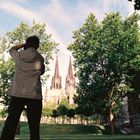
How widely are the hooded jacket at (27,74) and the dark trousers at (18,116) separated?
0.10 metres

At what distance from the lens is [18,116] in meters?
6.37

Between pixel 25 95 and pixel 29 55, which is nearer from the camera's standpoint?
pixel 25 95

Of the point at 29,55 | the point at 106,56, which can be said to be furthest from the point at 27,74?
the point at 106,56

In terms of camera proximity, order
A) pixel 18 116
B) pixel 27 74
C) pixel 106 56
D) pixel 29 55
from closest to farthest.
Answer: pixel 18 116, pixel 27 74, pixel 29 55, pixel 106 56

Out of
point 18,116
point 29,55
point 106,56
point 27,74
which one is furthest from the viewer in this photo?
point 106,56

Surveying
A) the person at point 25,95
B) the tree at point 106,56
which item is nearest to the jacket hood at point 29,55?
the person at point 25,95

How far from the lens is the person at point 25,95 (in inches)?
250

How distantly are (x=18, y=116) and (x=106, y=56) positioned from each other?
2036 inches

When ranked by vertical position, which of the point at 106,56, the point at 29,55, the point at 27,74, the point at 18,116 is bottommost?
the point at 18,116

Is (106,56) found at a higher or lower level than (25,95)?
higher

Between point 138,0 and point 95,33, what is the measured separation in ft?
156

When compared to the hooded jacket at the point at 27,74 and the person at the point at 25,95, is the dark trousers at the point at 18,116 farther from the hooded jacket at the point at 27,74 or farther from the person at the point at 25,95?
the hooded jacket at the point at 27,74

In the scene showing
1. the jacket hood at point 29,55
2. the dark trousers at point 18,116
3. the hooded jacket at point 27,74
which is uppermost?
the jacket hood at point 29,55

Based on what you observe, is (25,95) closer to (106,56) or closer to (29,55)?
(29,55)
